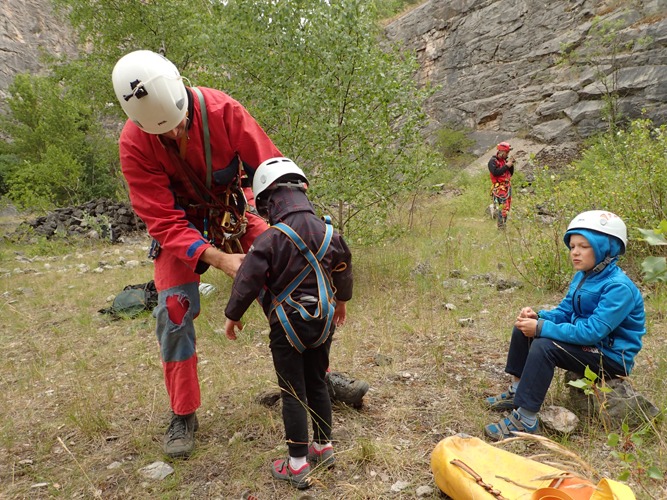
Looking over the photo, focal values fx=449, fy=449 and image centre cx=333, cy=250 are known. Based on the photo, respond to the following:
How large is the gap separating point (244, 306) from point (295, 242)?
38 cm

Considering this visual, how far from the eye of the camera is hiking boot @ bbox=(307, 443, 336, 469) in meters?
2.27

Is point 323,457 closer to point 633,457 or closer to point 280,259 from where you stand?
point 280,259

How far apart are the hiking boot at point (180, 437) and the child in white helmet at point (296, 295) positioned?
54 cm

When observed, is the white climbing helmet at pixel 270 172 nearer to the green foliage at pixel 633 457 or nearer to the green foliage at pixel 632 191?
the green foliage at pixel 633 457

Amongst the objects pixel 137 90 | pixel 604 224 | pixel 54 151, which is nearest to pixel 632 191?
pixel 604 224

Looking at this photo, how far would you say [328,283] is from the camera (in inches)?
84.3

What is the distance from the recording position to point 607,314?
2336 mm

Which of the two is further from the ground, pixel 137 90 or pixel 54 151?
pixel 54 151

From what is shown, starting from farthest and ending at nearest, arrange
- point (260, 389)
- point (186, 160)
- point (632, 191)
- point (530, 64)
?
point (530, 64) → point (632, 191) → point (260, 389) → point (186, 160)

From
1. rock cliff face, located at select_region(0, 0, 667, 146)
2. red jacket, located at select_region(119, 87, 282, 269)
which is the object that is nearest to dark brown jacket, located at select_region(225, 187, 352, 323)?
red jacket, located at select_region(119, 87, 282, 269)

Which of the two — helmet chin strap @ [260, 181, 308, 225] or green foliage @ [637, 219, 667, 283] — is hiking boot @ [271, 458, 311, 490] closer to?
helmet chin strap @ [260, 181, 308, 225]

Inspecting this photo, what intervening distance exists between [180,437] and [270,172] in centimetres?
158

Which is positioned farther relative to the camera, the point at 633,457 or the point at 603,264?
the point at 603,264

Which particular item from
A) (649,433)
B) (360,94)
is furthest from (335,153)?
(649,433)
